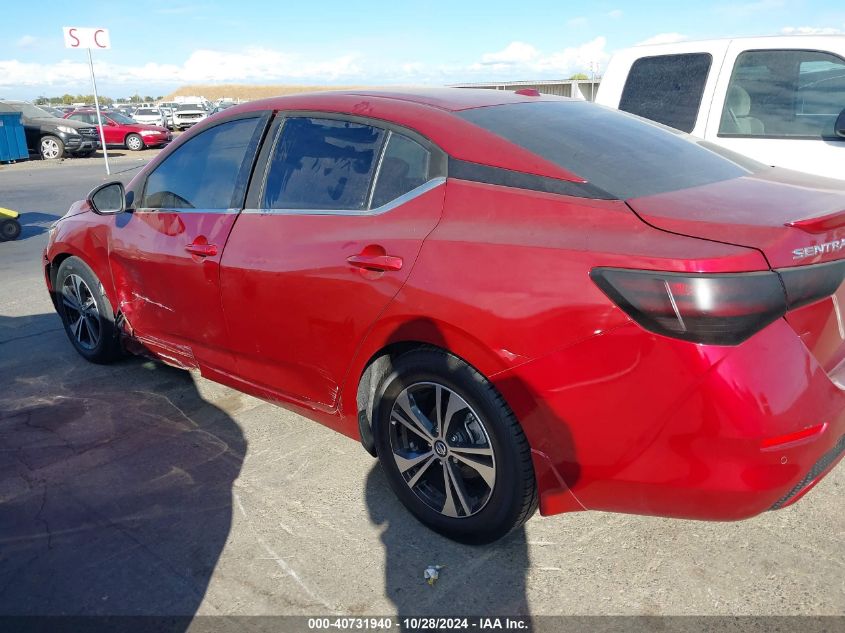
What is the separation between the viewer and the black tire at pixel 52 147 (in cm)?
2291

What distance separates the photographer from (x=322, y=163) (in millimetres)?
3141

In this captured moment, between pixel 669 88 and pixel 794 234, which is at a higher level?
pixel 669 88

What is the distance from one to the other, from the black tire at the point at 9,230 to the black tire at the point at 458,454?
27.5 ft

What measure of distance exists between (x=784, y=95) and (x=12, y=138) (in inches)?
882

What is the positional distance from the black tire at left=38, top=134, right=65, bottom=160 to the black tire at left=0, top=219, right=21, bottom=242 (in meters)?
15.5

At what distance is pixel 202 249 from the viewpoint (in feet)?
11.5

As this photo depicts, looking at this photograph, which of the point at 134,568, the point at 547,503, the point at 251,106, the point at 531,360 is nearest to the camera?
the point at 531,360

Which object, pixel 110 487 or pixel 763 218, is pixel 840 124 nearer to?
pixel 763 218

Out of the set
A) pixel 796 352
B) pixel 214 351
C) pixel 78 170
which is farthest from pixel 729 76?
pixel 78 170

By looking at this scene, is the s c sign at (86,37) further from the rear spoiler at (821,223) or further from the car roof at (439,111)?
the rear spoiler at (821,223)

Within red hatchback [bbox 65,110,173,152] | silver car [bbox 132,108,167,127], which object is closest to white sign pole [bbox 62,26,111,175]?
red hatchback [bbox 65,110,173,152]

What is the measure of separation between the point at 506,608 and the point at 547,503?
384 mm

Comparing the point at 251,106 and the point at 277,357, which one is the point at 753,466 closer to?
the point at 277,357

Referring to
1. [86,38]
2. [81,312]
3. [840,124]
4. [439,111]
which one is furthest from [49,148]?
[840,124]
